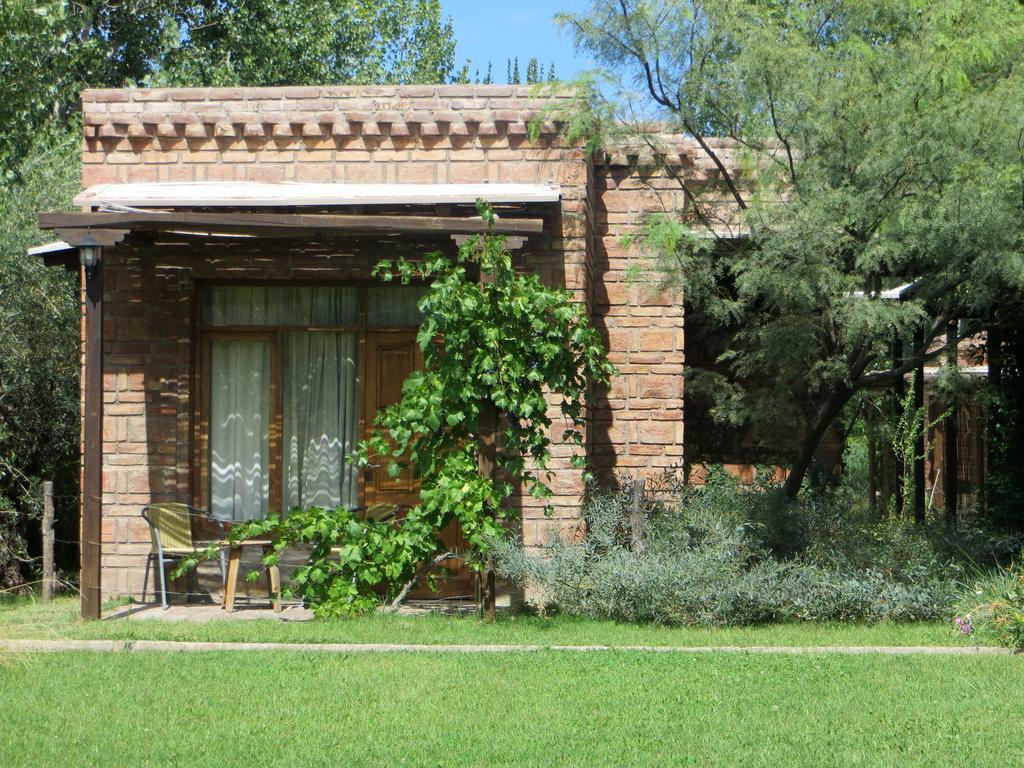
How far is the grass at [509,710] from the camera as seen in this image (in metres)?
5.69

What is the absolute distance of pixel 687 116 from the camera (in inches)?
376

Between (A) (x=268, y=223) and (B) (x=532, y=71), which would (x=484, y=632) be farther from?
(B) (x=532, y=71)

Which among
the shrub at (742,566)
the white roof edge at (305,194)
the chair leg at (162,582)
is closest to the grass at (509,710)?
the shrub at (742,566)

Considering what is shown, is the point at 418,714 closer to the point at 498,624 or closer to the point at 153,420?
the point at 498,624

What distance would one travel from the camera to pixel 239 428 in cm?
1115

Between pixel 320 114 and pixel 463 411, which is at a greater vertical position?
pixel 320 114

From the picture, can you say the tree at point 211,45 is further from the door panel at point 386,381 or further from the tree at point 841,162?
the tree at point 841,162

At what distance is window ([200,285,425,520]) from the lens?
11086 mm

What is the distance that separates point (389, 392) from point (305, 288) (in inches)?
46.7

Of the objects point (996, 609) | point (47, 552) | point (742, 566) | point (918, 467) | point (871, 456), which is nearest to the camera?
point (996, 609)

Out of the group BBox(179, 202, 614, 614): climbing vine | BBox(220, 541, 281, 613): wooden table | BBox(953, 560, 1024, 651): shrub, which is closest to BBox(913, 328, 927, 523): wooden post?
BBox(953, 560, 1024, 651): shrub

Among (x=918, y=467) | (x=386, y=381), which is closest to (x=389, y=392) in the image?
(x=386, y=381)

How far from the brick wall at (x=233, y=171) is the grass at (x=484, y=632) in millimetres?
1645

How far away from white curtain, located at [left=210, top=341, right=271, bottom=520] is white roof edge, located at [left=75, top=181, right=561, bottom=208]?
→ 61.8 inches
